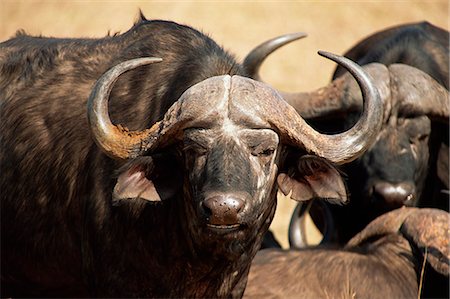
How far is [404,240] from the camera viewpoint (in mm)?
7238

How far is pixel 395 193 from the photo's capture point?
8.24 metres

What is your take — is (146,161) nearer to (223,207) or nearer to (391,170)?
(223,207)

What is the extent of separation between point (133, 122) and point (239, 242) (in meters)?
0.83

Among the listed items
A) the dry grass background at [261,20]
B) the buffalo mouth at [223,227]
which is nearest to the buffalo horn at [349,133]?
the buffalo mouth at [223,227]

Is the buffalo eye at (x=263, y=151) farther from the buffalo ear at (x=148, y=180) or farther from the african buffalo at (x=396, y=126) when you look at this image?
the african buffalo at (x=396, y=126)

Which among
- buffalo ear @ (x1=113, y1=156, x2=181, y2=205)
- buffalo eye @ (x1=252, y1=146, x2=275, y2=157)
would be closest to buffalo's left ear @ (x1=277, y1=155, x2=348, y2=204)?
buffalo eye @ (x1=252, y1=146, x2=275, y2=157)

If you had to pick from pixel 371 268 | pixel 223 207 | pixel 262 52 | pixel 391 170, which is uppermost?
pixel 262 52

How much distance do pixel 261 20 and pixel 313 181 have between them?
15.6 m

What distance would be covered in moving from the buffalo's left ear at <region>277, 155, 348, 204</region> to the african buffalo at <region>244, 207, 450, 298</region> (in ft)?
2.73

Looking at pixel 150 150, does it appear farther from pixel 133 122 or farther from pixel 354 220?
pixel 354 220

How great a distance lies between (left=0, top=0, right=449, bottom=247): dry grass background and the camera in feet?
63.9

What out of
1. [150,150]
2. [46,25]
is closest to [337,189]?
[150,150]

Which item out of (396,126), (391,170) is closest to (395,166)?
(391,170)

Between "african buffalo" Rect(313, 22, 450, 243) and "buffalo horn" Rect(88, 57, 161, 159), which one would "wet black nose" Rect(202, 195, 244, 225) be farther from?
"african buffalo" Rect(313, 22, 450, 243)
